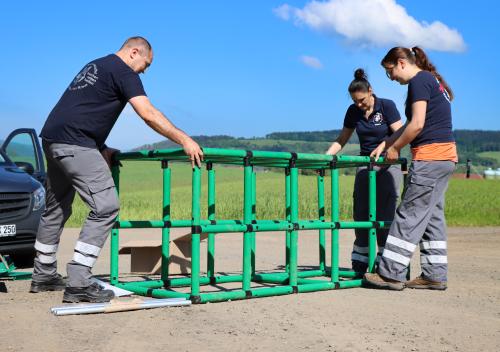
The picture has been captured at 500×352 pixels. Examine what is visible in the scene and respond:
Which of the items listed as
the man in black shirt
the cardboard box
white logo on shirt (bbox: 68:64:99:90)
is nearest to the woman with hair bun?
the cardboard box

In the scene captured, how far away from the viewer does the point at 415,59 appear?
686cm

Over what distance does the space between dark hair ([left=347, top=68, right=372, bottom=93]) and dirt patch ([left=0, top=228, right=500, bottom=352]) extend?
1.89m

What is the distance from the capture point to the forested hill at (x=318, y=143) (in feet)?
230

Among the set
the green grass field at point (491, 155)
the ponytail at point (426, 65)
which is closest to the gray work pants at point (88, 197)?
the ponytail at point (426, 65)

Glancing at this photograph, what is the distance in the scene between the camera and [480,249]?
1162 centimetres

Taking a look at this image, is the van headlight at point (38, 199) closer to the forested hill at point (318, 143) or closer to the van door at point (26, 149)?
the van door at point (26, 149)

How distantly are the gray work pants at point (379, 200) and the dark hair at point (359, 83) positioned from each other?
0.79 meters

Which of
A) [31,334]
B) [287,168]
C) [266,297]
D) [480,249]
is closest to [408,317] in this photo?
[266,297]

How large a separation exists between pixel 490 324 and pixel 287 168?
7.84 feet

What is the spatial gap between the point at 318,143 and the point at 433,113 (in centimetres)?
7487

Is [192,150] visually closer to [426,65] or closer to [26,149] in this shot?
[426,65]

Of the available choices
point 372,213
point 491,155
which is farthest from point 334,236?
point 491,155

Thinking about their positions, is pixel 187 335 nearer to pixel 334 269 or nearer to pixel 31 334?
pixel 31 334

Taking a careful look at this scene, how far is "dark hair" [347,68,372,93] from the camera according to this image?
737 cm
